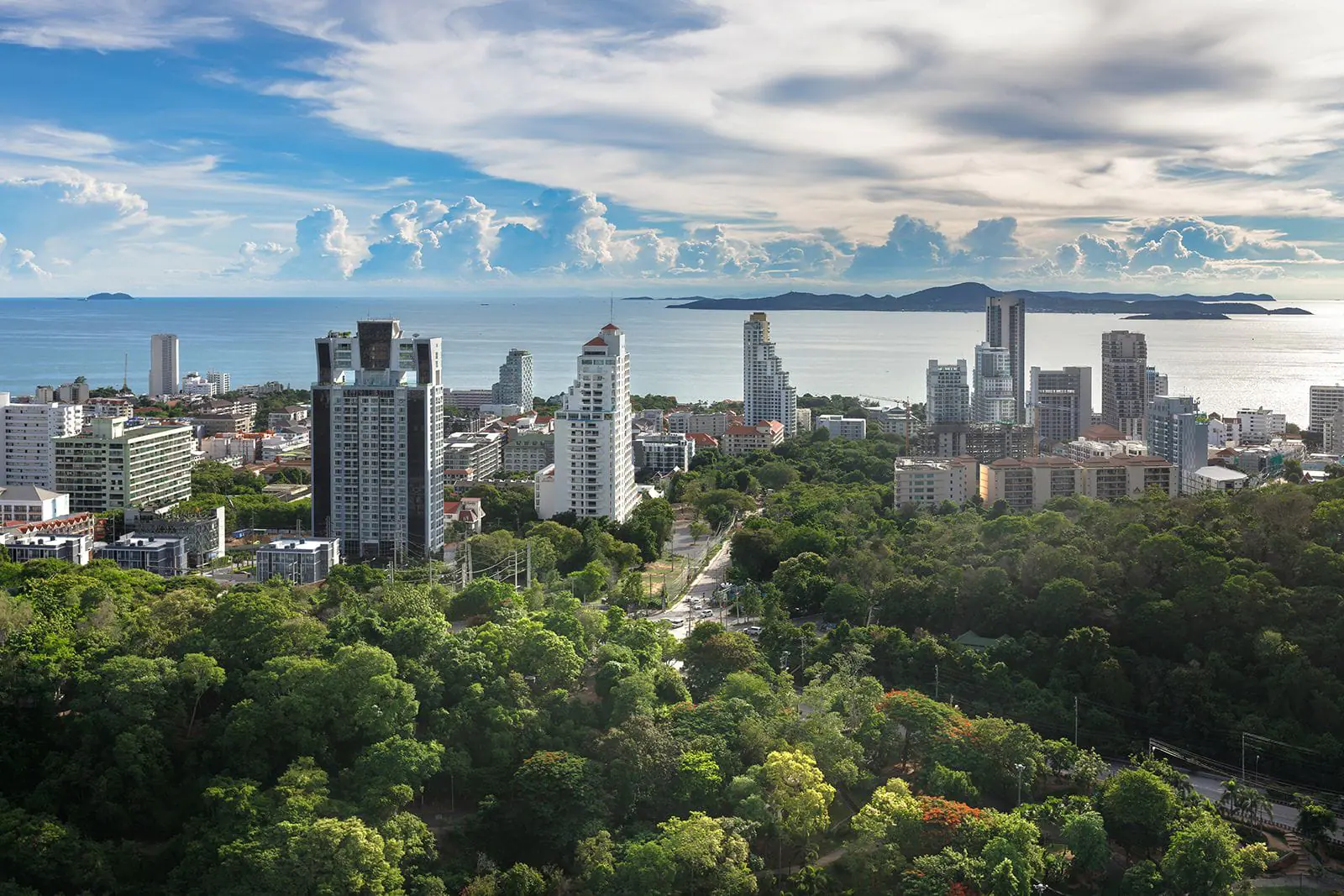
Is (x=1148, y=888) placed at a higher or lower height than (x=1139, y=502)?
lower

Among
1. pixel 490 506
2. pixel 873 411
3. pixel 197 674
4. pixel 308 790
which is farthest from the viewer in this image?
pixel 873 411

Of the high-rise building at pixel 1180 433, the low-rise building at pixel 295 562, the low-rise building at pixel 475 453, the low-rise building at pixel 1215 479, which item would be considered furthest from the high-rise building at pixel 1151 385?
the low-rise building at pixel 295 562

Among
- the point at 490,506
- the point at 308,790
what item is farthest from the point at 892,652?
the point at 490,506

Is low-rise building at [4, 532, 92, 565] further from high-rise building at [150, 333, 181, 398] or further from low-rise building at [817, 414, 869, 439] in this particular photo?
high-rise building at [150, 333, 181, 398]

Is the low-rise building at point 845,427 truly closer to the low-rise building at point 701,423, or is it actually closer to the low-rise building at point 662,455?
the low-rise building at point 701,423

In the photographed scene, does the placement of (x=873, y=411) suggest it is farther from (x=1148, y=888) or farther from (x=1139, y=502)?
(x=1148, y=888)

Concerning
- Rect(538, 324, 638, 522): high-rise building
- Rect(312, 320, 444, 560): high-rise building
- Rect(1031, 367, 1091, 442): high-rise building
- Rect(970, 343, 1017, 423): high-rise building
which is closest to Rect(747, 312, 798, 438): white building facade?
Rect(970, 343, 1017, 423): high-rise building
